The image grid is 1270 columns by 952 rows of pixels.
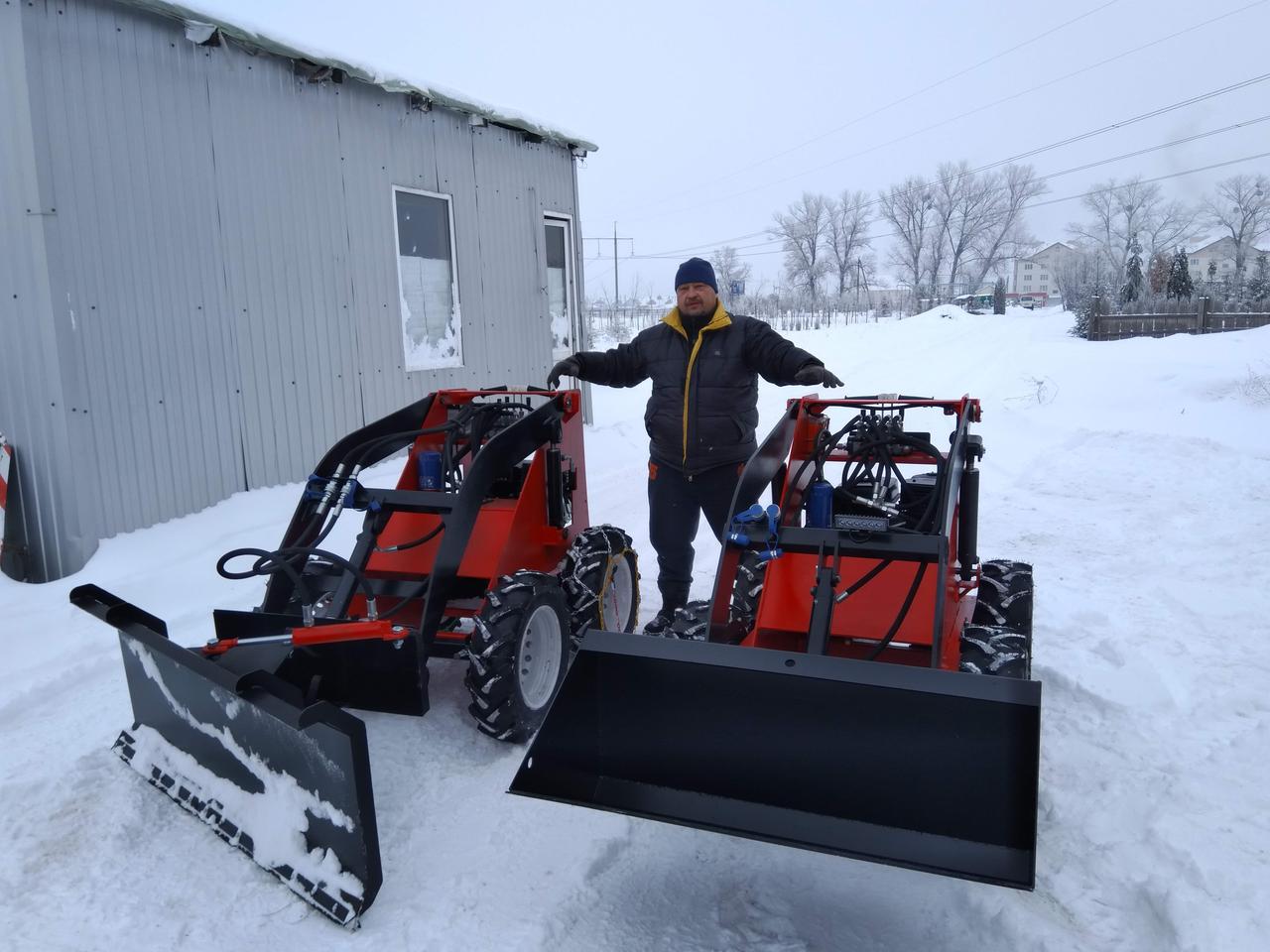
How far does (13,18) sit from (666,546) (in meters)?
4.94

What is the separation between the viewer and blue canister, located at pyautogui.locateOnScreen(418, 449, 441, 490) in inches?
174

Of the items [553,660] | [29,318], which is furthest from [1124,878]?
[29,318]

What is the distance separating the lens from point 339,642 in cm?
329

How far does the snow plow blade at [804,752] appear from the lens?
248 cm

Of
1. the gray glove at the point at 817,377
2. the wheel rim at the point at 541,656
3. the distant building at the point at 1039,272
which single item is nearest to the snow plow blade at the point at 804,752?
the wheel rim at the point at 541,656

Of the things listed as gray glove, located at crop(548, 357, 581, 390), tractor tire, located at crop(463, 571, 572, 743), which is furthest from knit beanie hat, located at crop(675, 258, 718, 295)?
tractor tire, located at crop(463, 571, 572, 743)

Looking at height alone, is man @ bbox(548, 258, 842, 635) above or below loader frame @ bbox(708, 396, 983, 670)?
above

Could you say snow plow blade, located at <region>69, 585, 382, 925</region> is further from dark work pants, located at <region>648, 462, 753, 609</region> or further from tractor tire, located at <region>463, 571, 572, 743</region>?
dark work pants, located at <region>648, 462, 753, 609</region>

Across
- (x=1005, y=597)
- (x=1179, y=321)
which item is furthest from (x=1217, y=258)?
(x=1005, y=597)

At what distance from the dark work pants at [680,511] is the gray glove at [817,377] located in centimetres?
63

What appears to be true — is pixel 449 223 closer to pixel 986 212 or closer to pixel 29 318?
pixel 29 318

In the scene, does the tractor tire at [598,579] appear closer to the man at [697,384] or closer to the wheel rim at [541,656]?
the wheel rim at [541,656]

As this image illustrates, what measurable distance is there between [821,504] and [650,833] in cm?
145

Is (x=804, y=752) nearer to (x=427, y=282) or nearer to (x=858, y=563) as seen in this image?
(x=858, y=563)
